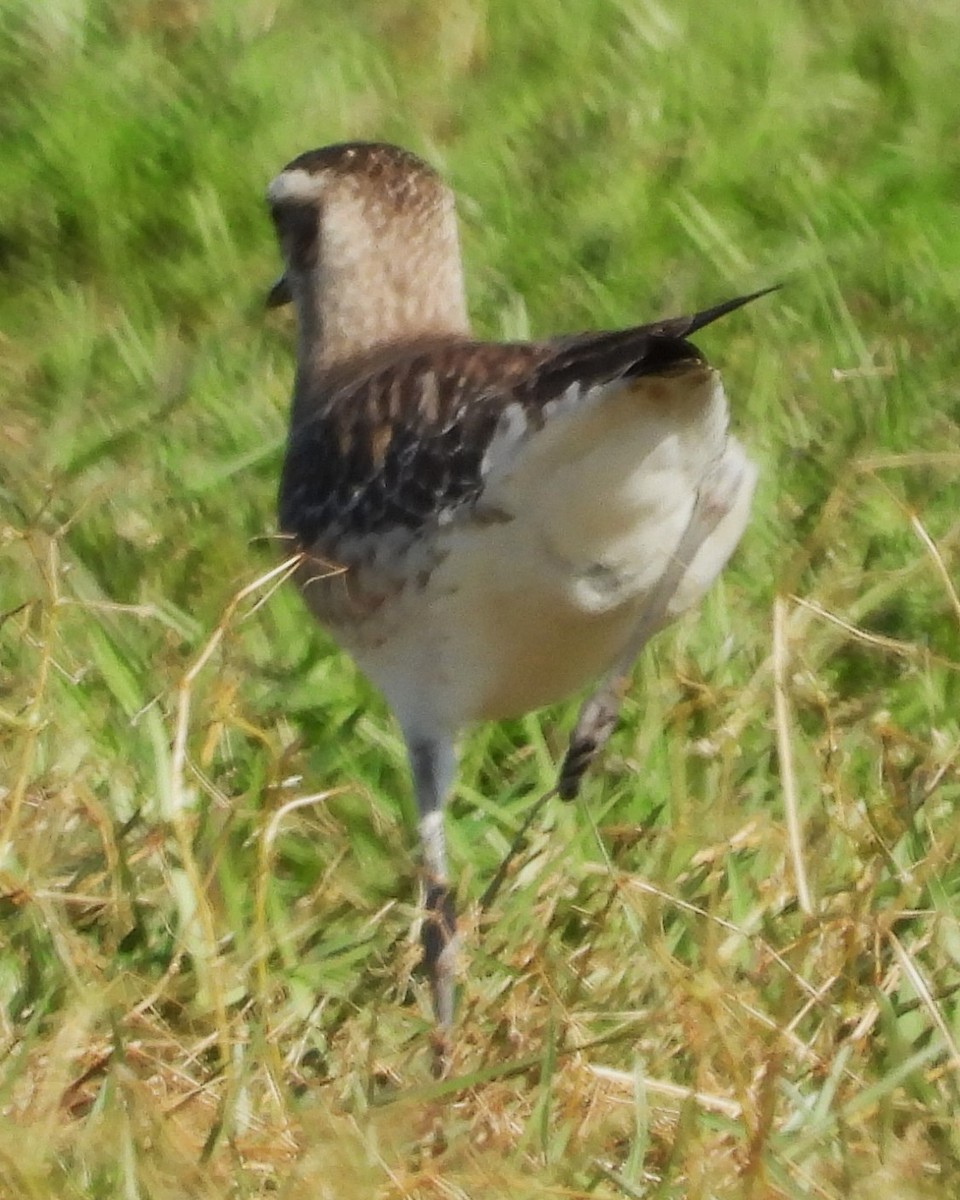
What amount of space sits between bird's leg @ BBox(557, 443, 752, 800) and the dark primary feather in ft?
0.85

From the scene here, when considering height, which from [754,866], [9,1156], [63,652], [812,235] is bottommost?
[812,235]

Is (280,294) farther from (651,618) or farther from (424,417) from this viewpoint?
(651,618)

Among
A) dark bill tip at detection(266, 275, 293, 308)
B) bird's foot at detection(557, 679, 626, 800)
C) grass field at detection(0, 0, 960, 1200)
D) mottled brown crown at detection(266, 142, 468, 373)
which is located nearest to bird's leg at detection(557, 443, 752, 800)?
bird's foot at detection(557, 679, 626, 800)

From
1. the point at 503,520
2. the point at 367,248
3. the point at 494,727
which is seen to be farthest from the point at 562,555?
the point at 367,248

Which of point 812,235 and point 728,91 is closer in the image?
point 812,235

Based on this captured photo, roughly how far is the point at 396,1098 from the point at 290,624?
1893 millimetres

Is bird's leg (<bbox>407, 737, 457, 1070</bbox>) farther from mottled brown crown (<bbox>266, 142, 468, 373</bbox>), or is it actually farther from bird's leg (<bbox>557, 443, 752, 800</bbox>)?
mottled brown crown (<bbox>266, 142, 468, 373</bbox>)

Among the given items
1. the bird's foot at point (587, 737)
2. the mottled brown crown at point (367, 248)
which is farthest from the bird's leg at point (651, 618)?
the mottled brown crown at point (367, 248)

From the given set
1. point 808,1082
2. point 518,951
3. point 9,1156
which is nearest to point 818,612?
point 808,1082

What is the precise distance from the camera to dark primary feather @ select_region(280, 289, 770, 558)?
3.33 meters

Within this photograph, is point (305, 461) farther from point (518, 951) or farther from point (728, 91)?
point (728, 91)

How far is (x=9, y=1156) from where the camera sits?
9.20 ft

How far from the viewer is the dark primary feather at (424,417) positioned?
10.9 feet

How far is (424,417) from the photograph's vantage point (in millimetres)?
3805
